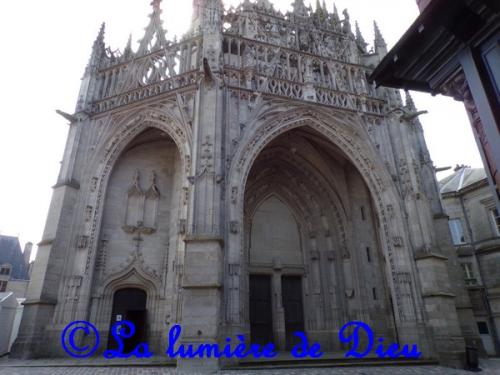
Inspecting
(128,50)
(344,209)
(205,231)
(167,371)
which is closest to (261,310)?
(344,209)

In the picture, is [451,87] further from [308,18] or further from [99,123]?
[308,18]

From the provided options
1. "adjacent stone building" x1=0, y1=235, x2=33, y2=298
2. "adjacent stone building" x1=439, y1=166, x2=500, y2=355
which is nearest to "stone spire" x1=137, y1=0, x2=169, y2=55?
"adjacent stone building" x1=439, y1=166, x2=500, y2=355

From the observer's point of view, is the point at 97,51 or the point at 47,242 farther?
the point at 97,51

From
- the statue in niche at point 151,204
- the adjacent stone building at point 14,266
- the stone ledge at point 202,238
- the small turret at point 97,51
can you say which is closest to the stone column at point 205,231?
the stone ledge at point 202,238

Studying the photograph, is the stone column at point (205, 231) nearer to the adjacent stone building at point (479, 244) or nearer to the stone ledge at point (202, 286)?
the stone ledge at point (202, 286)

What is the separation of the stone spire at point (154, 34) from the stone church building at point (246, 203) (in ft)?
0.34

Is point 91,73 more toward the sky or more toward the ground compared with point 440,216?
more toward the sky

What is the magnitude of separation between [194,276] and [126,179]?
7421 mm

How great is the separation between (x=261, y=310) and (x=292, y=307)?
1596mm

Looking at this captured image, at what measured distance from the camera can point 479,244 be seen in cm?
1847

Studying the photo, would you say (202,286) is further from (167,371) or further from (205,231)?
(167,371)

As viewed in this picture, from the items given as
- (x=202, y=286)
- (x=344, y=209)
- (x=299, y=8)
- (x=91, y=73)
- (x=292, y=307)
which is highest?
(x=299, y=8)

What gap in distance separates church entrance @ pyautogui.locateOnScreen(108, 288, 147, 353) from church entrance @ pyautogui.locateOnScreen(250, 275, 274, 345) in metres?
4.65

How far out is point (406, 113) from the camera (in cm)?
1594
